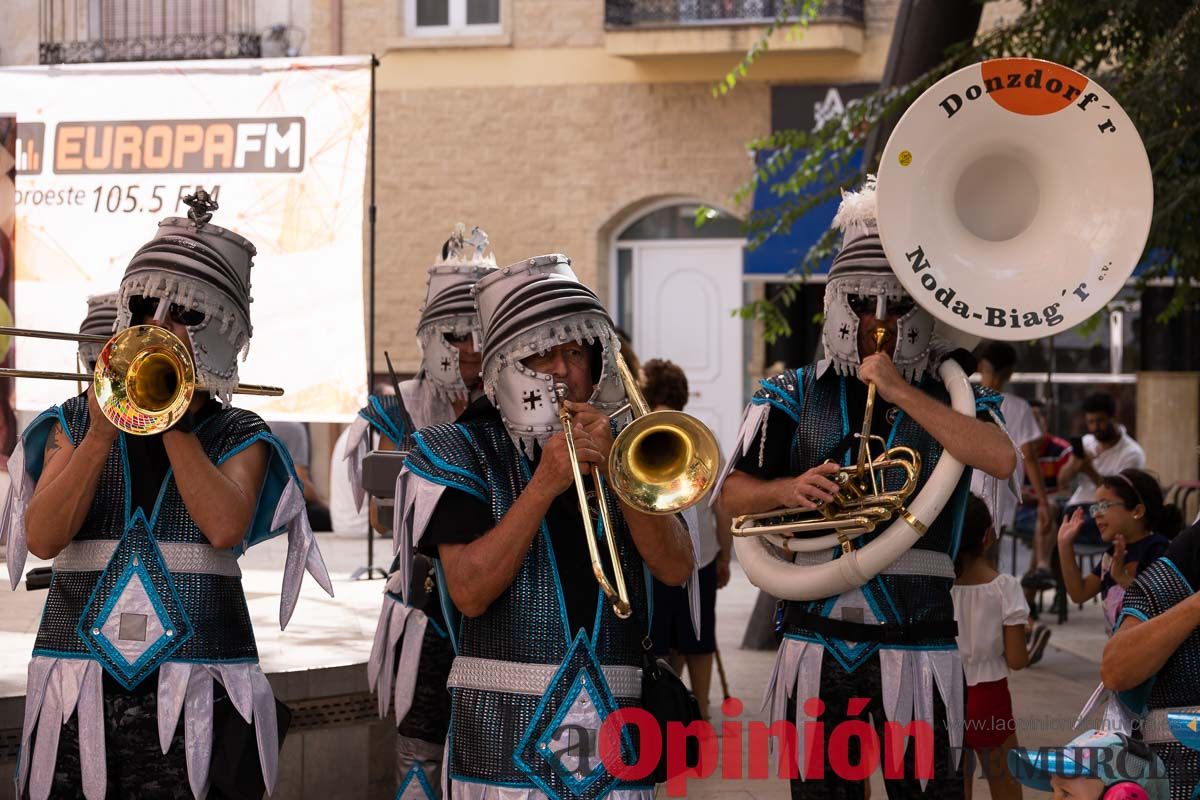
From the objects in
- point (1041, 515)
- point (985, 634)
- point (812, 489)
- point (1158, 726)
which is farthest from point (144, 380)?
point (1041, 515)

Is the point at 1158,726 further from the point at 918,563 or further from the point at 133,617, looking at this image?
the point at 133,617

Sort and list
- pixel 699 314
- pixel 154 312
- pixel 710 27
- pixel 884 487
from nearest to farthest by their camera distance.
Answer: pixel 154 312
pixel 884 487
pixel 710 27
pixel 699 314

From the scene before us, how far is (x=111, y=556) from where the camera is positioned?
370 centimetres

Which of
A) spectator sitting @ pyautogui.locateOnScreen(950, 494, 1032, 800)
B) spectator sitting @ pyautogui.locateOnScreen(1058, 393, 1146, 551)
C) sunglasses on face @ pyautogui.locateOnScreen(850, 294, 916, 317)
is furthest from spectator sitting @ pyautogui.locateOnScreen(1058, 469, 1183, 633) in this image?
spectator sitting @ pyautogui.locateOnScreen(1058, 393, 1146, 551)

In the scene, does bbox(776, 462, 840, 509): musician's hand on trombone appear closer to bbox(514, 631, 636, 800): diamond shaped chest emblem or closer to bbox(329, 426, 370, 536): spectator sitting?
bbox(514, 631, 636, 800): diamond shaped chest emblem

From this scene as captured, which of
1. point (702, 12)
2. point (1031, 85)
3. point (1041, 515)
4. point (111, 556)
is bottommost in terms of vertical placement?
point (1041, 515)

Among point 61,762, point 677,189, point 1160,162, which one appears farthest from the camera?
point 677,189

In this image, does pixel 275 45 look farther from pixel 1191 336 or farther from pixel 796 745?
pixel 796 745

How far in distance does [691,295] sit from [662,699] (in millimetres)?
14444

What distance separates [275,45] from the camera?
17.9m

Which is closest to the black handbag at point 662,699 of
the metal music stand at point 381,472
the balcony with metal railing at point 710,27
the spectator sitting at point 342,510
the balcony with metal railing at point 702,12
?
the metal music stand at point 381,472

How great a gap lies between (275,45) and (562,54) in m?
3.13

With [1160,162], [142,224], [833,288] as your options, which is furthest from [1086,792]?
[142,224]

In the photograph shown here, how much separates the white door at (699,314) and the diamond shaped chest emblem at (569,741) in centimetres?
1409
